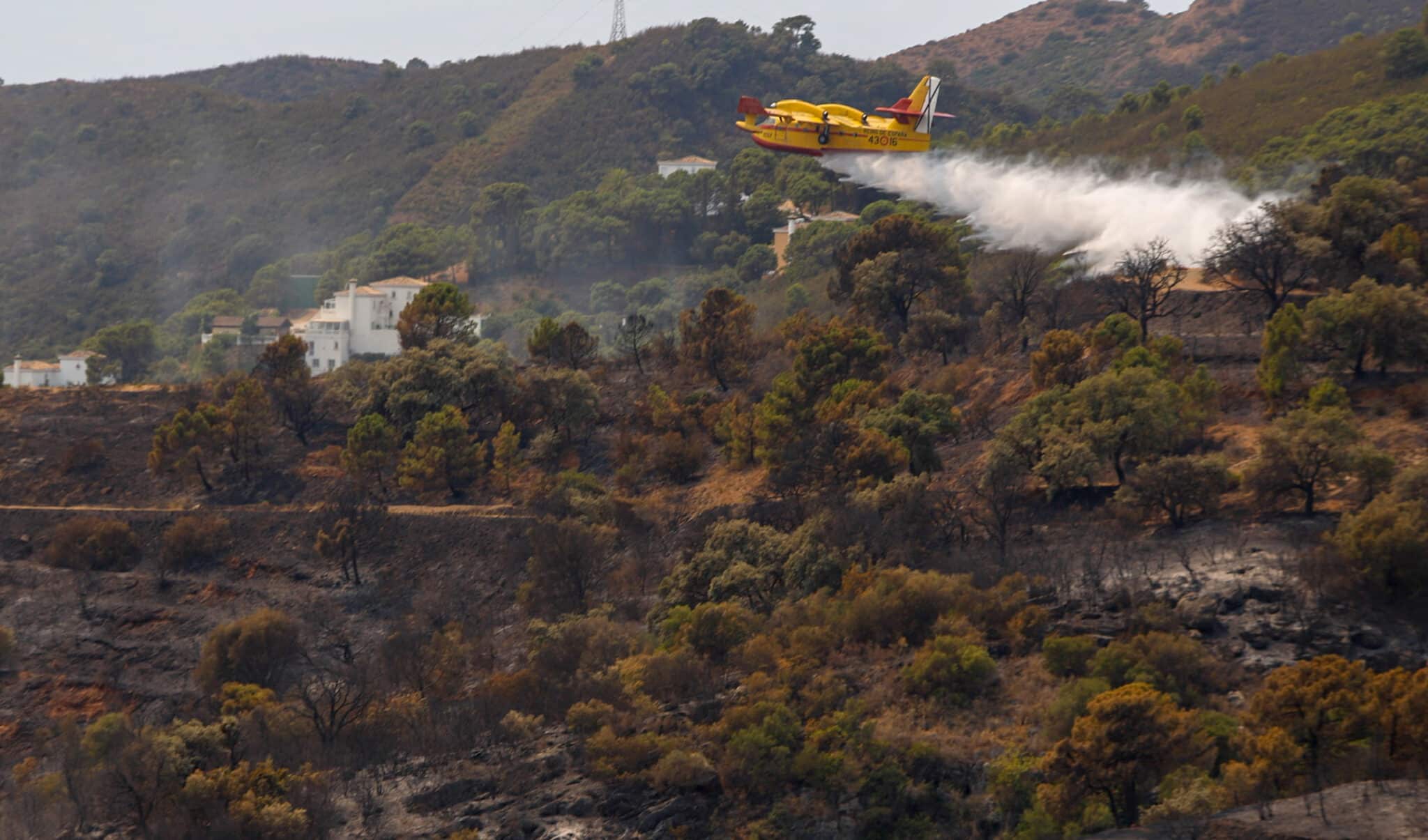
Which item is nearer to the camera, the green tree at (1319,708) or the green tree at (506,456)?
the green tree at (1319,708)

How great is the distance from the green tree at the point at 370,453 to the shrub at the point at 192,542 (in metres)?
5.42

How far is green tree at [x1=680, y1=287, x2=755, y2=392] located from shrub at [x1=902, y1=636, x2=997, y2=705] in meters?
29.7

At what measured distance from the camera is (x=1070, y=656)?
1713 inches

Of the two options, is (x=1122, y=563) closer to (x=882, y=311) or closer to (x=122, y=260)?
(x=882, y=311)

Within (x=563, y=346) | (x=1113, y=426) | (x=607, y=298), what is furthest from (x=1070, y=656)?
(x=607, y=298)

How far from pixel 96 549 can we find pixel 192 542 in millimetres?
3373

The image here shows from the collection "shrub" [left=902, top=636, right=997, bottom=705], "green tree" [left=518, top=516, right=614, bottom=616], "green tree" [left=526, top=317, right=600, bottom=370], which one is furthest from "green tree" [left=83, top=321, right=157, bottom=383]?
"shrub" [left=902, top=636, right=997, bottom=705]

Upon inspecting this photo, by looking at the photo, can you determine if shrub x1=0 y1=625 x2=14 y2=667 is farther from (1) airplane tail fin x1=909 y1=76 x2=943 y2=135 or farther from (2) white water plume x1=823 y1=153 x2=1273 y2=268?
(1) airplane tail fin x1=909 y1=76 x2=943 y2=135

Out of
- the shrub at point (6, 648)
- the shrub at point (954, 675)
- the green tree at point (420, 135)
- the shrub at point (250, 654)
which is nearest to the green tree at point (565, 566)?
the shrub at point (250, 654)

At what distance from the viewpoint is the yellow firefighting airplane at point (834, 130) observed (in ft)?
234

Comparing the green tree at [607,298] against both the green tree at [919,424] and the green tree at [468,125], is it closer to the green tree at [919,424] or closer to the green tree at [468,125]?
the green tree at [468,125]

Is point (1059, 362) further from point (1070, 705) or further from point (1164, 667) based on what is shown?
point (1070, 705)

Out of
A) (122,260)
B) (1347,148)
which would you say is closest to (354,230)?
(122,260)

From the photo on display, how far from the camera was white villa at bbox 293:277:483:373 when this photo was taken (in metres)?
97.5
